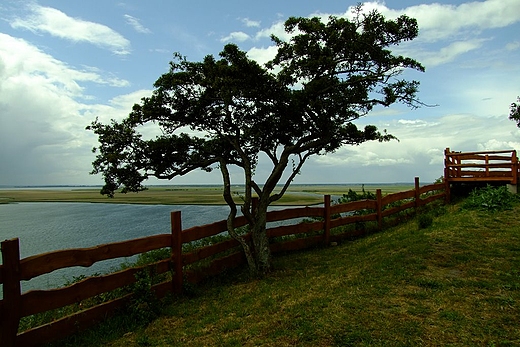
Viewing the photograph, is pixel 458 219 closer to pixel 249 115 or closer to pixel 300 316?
pixel 249 115

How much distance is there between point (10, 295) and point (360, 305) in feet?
17.5

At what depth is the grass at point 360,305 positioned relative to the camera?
4992 mm

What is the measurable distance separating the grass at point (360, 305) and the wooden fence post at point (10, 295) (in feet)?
2.63

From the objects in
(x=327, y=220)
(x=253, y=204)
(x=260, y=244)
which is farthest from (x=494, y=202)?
(x=260, y=244)

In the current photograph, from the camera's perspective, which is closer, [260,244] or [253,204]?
[260,244]

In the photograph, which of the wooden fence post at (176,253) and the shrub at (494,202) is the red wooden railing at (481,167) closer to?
the shrub at (494,202)

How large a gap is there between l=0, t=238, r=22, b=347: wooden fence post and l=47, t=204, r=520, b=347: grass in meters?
0.80

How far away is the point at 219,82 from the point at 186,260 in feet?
14.0

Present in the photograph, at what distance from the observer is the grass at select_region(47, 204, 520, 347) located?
499 centimetres

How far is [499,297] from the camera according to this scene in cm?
617

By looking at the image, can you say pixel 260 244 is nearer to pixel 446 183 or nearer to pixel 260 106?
pixel 260 106

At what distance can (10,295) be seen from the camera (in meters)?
4.95

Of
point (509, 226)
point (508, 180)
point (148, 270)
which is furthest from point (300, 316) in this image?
point (508, 180)

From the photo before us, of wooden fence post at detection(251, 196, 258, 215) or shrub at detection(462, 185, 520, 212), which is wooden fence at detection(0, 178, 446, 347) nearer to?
wooden fence post at detection(251, 196, 258, 215)
